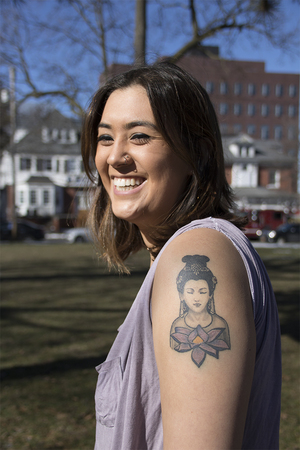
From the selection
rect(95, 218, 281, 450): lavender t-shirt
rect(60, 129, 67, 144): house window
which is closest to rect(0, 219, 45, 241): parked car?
rect(60, 129, 67, 144): house window

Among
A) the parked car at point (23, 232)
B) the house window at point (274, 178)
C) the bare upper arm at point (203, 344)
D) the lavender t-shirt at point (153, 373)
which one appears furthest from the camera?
the house window at point (274, 178)

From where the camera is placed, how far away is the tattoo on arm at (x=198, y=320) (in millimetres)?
934

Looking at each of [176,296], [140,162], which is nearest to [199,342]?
[176,296]

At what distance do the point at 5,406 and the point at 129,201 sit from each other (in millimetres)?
4060

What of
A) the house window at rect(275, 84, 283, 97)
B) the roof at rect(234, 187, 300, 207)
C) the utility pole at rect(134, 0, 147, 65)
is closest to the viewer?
the utility pole at rect(134, 0, 147, 65)

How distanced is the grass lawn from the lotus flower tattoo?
4.23ft

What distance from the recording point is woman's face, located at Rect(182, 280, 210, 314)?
946 mm

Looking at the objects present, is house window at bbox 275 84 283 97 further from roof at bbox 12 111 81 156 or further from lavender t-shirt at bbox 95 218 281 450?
lavender t-shirt at bbox 95 218 281 450

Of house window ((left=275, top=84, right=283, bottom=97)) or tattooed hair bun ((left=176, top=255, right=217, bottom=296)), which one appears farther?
house window ((left=275, top=84, right=283, bottom=97))

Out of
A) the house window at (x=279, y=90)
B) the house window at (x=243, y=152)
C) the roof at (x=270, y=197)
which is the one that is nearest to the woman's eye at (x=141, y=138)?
the roof at (x=270, y=197)

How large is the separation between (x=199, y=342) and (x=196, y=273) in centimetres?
16

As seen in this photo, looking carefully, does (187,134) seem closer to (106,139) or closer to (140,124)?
(140,124)

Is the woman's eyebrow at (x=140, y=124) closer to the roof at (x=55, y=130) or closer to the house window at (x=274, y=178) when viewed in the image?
the roof at (x=55, y=130)

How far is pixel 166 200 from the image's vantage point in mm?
1392
